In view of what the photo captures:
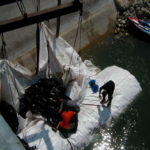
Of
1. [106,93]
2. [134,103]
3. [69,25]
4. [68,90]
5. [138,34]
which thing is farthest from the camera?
[138,34]

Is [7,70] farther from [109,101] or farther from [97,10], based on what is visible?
[97,10]

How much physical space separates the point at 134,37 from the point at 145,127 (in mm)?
6267

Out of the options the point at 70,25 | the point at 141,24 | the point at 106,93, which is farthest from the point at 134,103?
the point at 141,24

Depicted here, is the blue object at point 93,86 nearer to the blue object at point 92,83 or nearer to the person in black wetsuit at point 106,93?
the blue object at point 92,83

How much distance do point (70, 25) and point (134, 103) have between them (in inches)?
209

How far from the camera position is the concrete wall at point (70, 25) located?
11.8m

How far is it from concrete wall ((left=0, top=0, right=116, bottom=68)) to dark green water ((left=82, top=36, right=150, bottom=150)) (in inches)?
33.3

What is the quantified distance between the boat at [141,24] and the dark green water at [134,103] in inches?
27.7

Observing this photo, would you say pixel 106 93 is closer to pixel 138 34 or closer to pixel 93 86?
pixel 93 86

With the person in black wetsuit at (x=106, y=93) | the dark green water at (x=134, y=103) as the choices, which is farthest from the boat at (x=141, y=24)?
the person in black wetsuit at (x=106, y=93)

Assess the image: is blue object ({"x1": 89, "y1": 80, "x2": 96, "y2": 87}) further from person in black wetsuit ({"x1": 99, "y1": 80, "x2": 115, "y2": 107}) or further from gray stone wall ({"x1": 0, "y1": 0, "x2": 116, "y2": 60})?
gray stone wall ({"x1": 0, "y1": 0, "x2": 116, "y2": 60})

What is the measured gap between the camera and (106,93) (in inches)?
384

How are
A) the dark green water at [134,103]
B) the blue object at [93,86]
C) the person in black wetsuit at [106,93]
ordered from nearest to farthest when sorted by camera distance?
the person in black wetsuit at [106,93] < the dark green water at [134,103] < the blue object at [93,86]

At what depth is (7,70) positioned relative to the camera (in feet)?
30.1
